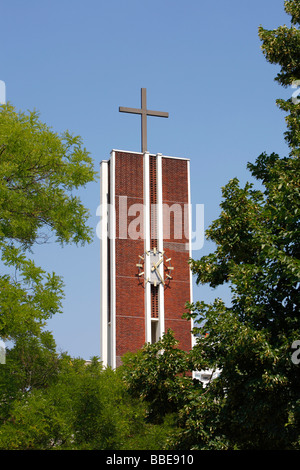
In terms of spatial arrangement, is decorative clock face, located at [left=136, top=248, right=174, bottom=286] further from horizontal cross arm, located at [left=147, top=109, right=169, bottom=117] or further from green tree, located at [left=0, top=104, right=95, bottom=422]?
green tree, located at [left=0, top=104, right=95, bottom=422]

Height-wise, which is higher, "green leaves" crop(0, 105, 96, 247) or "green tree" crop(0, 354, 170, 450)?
"green leaves" crop(0, 105, 96, 247)

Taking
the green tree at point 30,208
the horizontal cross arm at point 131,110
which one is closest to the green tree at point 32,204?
the green tree at point 30,208

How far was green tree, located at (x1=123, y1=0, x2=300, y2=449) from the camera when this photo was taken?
549 inches

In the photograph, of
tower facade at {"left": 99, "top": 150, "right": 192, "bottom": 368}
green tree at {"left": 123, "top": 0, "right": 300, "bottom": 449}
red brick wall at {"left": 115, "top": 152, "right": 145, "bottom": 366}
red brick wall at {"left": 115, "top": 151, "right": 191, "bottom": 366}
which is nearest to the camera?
green tree at {"left": 123, "top": 0, "right": 300, "bottom": 449}

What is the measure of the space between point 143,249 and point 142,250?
14 centimetres

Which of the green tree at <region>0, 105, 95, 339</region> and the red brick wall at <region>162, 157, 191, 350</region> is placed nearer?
the green tree at <region>0, 105, 95, 339</region>

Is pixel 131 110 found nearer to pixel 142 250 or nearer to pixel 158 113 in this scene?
pixel 158 113

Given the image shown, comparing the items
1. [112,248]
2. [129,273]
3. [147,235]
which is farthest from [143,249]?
[112,248]

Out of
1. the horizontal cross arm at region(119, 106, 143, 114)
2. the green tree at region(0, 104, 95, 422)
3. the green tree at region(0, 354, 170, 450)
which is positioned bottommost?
the green tree at region(0, 354, 170, 450)

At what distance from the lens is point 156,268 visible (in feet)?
202

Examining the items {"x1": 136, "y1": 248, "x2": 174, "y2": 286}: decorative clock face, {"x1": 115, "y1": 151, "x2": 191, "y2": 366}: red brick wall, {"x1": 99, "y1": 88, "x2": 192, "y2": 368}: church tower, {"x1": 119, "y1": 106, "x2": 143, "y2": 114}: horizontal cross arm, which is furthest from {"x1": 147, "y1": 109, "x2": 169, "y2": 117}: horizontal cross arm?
{"x1": 136, "y1": 248, "x2": 174, "y2": 286}: decorative clock face

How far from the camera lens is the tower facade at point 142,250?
60.3 metres
